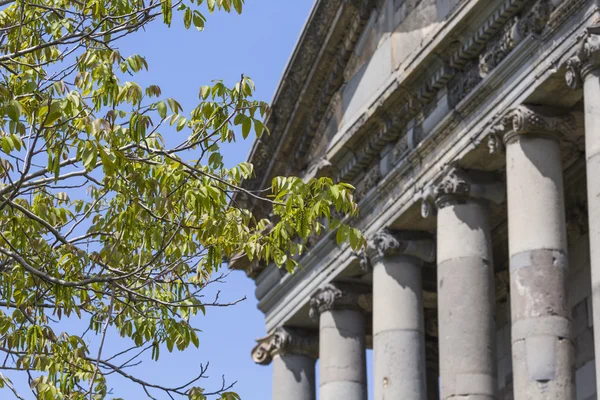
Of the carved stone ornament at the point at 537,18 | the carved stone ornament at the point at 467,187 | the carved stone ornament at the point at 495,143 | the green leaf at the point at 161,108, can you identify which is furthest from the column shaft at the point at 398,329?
the green leaf at the point at 161,108

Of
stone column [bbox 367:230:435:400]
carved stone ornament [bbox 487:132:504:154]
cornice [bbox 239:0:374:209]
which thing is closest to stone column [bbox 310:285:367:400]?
stone column [bbox 367:230:435:400]

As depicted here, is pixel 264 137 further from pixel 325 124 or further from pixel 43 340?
pixel 43 340

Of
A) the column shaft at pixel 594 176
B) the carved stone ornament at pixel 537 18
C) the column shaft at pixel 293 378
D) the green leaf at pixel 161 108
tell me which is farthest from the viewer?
the column shaft at pixel 293 378

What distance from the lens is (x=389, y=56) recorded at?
89.1 feet

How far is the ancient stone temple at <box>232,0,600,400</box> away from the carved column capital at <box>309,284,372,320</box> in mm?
33

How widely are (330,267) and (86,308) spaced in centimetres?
1109

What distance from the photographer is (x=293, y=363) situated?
3061 cm

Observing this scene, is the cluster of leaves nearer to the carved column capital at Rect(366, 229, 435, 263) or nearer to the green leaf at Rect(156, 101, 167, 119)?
the green leaf at Rect(156, 101, 167, 119)

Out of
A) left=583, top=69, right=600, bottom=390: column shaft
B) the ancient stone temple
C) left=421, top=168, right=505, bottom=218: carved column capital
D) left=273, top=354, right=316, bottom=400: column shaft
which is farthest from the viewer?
left=273, top=354, right=316, bottom=400: column shaft

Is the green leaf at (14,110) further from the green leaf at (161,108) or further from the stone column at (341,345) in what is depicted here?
the stone column at (341,345)

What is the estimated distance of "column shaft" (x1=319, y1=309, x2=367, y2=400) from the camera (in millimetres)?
27891

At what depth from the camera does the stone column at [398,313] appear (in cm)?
2516

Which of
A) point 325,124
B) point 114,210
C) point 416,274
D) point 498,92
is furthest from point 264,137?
point 114,210

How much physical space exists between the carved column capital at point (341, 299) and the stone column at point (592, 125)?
324 inches
